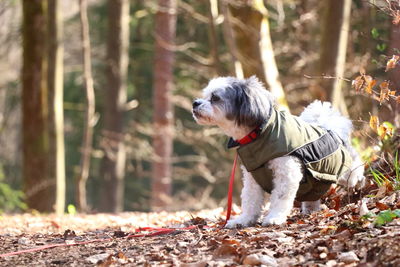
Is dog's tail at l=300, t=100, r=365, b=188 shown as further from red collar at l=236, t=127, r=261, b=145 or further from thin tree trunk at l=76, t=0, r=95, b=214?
thin tree trunk at l=76, t=0, r=95, b=214

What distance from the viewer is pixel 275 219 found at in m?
5.36

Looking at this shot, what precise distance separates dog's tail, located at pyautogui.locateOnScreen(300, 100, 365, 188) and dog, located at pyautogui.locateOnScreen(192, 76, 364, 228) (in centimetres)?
27

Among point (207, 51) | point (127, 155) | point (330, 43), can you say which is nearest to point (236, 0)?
point (330, 43)

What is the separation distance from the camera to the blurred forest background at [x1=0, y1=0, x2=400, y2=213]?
442 inches

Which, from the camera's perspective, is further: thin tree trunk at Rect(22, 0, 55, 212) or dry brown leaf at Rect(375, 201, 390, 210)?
thin tree trunk at Rect(22, 0, 55, 212)

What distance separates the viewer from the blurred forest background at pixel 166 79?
442 inches

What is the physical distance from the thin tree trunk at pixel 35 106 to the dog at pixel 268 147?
7319 mm

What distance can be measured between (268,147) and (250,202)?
2.16 feet

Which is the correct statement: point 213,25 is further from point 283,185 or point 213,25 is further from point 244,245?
point 244,245

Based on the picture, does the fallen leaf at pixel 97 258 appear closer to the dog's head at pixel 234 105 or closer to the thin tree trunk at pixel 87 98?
the dog's head at pixel 234 105

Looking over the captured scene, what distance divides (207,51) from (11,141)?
56.7ft

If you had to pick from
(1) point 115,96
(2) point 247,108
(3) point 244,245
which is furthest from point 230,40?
(1) point 115,96

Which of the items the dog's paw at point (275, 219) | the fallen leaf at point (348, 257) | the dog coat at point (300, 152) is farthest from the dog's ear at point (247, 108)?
the fallen leaf at point (348, 257)

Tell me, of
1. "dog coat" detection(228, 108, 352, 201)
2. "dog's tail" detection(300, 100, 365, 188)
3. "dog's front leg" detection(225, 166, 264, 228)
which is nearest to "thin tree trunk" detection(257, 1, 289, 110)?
"dog's tail" detection(300, 100, 365, 188)
